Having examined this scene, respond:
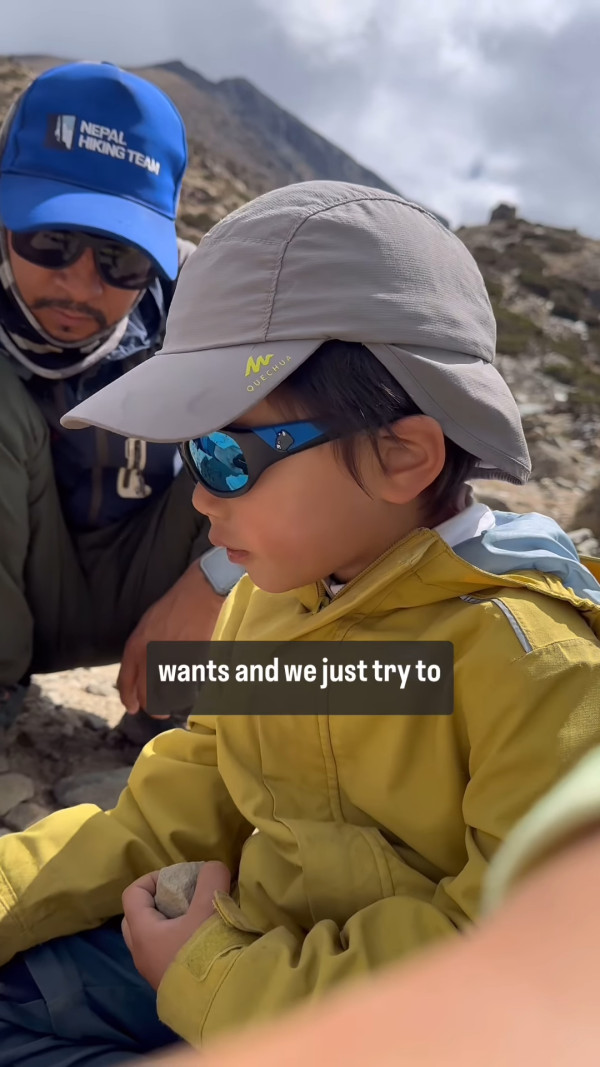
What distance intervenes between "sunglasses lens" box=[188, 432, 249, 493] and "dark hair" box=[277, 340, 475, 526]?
0.10 meters

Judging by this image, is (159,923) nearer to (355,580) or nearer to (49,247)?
(355,580)

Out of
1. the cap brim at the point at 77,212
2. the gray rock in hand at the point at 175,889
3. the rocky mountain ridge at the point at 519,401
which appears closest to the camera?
the gray rock in hand at the point at 175,889

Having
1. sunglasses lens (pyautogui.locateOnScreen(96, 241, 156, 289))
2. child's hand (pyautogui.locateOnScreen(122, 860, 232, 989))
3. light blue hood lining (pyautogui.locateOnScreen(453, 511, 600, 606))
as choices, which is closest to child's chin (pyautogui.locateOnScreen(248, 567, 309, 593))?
light blue hood lining (pyautogui.locateOnScreen(453, 511, 600, 606))

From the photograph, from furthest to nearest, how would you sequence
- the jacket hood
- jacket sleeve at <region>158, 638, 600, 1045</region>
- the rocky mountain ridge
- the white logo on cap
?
the rocky mountain ridge → the white logo on cap → the jacket hood → jacket sleeve at <region>158, 638, 600, 1045</region>

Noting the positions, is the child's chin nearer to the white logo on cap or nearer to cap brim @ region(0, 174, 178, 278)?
cap brim @ region(0, 174, 178, 278)

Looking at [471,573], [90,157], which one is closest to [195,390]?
[471,573]

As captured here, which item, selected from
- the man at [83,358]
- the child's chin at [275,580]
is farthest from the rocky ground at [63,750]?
the child's chin at [275,580]

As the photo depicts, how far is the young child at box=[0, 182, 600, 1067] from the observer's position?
103cm

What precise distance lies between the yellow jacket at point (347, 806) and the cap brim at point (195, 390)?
11.7 inches

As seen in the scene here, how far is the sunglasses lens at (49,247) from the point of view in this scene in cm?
208

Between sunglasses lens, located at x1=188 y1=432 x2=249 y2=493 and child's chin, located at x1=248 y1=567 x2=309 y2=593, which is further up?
sunglasses lens, located at x1=188 y1=432 x2=249 y2=493

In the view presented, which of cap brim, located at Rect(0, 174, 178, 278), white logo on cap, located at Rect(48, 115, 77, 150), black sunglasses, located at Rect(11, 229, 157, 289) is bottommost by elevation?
black sunglasses, located at Rect(11, 229, 157, 289)

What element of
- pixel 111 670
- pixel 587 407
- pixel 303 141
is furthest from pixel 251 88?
pixel 111 670

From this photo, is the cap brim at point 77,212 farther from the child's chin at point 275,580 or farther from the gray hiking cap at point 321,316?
the child's chin at point 275,580
